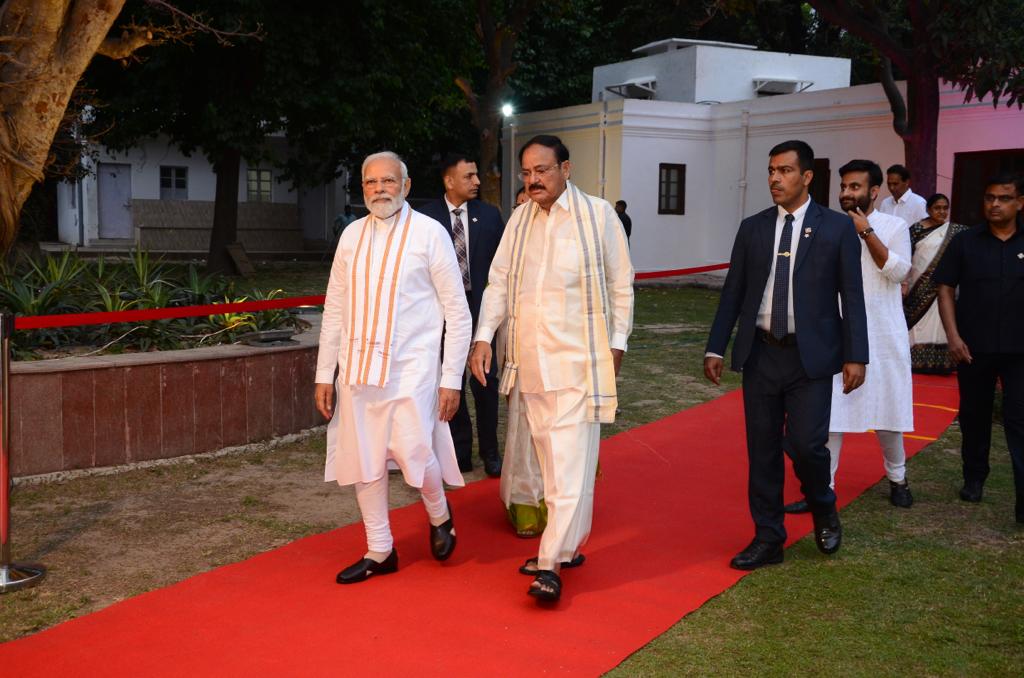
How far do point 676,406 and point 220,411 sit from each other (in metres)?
3.94

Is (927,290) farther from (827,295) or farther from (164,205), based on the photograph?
(164,205)

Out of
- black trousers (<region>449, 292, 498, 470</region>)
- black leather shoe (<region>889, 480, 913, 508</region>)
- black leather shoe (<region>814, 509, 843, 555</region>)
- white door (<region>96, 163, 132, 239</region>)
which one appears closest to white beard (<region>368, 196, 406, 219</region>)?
black trousers (<region>449, 292, 498, 470</region>)

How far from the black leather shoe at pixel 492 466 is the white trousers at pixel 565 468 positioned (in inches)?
75.4

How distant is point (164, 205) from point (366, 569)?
28442 mm

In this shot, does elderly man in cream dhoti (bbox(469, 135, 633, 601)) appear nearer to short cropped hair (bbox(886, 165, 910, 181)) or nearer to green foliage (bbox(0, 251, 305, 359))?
green foliage (bbox(0, 251, 305, 359))

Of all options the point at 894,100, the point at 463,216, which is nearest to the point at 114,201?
the point at 894,100

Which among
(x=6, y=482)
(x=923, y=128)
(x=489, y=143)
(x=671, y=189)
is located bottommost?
(x=6, y=482)

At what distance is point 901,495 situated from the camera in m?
5.98

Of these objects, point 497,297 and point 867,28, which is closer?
point 497,297

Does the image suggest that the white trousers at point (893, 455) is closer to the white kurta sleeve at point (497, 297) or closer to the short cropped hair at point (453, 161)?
the white kurta sleeve at point (497, 297)

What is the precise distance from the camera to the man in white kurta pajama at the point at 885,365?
5809mm

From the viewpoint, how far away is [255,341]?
289 inches

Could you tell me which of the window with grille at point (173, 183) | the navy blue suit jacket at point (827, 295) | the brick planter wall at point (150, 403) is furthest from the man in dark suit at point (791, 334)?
the window with grille at point (173, 183)

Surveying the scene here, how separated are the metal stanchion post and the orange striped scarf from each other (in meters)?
1.46
